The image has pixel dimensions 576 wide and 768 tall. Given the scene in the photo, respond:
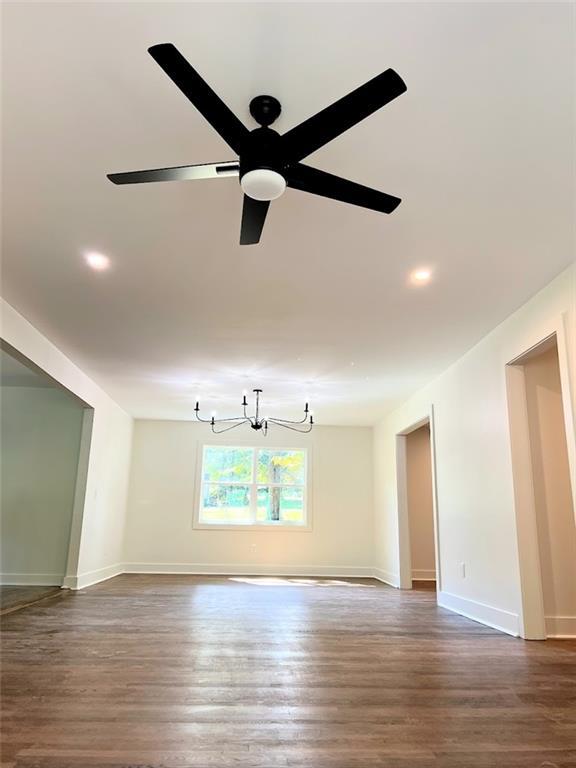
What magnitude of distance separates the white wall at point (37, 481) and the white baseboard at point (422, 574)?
16.2 ft

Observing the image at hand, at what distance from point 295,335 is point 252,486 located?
4.69 m

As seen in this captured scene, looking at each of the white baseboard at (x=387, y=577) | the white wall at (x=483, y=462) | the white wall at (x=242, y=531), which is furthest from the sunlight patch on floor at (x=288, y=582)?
the white wall at (x=483, y=462)

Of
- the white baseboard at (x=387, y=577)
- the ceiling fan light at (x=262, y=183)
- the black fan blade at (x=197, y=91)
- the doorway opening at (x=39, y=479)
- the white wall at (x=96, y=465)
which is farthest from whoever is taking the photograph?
the white baseboard at (x=387, y=577)

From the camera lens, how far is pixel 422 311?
401 cm

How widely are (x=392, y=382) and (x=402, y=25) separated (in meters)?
4.57

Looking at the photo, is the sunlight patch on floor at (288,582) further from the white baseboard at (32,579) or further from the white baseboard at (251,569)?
the white baseboard at (32,579)

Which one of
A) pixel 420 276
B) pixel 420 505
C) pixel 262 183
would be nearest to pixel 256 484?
pixel 420 505

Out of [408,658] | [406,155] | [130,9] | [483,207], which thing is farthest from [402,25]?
[408,658]

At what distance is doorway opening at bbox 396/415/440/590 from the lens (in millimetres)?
7172

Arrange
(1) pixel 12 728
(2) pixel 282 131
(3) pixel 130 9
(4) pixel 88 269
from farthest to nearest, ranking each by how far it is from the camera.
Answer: (4) pixel 88 269 → (2) pixel 282 131 → (1) pixel 12 728 → (3) pixel 130 9

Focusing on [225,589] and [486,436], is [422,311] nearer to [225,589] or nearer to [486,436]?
[486,436]

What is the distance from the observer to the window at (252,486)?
8.54 meters

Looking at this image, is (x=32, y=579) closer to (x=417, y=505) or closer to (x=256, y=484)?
(x=256, y=484)

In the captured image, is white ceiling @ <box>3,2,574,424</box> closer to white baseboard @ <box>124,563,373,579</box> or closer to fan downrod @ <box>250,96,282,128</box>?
fan downrod @ <box>250,96,282,128</box>
